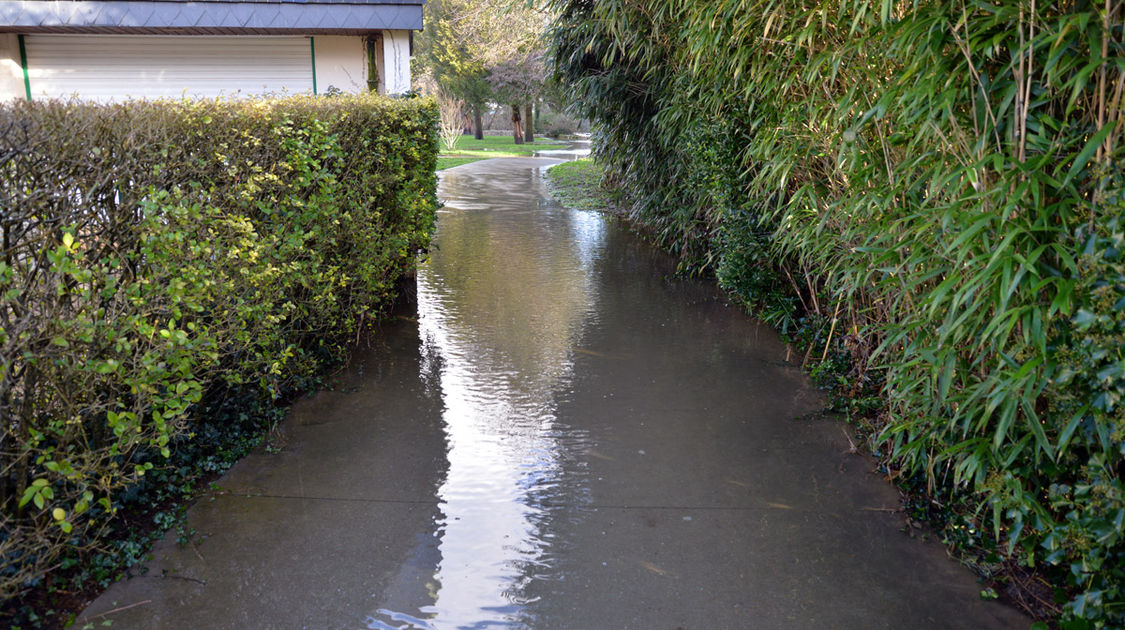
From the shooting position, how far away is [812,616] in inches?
116

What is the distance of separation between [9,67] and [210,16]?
7.52ft

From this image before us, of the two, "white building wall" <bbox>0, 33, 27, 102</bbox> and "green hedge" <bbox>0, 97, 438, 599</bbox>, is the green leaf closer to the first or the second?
"green hedge" <bbox>0, 97, 438, 599</bbox>

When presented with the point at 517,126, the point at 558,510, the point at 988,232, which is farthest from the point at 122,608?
the point at 517,126

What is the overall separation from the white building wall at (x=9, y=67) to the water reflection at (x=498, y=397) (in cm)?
453

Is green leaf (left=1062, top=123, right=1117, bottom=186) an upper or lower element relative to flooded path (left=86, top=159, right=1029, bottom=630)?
upper

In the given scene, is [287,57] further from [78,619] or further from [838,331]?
[78,619]

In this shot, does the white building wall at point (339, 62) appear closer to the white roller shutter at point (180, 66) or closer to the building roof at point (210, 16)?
the white roller shutter at point (180, 66)

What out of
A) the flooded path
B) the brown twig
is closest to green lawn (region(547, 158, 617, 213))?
the flooded path

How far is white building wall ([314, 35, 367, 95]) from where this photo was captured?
29.9 ft

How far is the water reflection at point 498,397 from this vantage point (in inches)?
125

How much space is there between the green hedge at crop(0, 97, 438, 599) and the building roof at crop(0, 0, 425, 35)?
3.53 meters

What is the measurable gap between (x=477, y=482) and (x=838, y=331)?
8.53ft

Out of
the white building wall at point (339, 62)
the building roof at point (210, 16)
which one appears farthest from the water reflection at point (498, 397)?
the building roof at point (210, 16)

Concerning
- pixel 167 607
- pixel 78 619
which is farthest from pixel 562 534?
pixel 78 619
